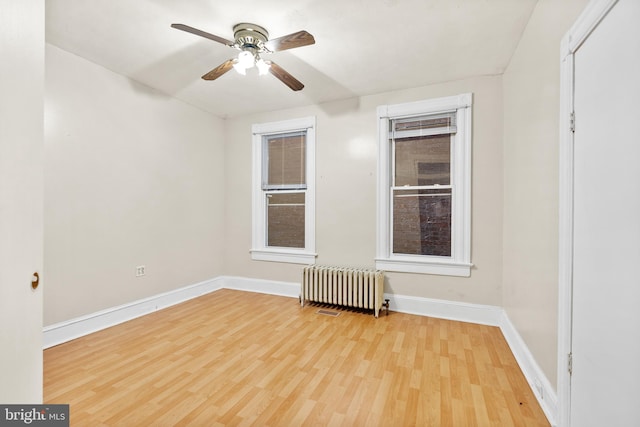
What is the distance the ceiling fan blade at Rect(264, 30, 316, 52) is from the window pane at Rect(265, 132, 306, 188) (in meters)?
1.98

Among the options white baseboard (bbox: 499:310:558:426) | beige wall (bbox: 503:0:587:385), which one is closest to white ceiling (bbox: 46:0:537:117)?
beige wall (bbox: 503:0:587:385)

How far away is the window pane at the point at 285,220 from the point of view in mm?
4195

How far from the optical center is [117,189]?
10.1ft

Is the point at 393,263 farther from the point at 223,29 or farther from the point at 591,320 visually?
the point at 223,29

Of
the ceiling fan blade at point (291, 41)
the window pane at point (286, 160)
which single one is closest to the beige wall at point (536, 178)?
the ceiling fan blade at point (291, 41)

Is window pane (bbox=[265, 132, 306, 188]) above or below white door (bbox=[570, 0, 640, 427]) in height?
above

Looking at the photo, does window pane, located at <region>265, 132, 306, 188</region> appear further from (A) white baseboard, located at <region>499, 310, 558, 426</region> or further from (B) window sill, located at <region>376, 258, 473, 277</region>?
(A) white baseboard, located at <region>499, 310, 558, 426</region>

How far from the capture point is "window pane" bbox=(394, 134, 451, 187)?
3380 mm

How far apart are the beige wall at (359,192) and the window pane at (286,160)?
0.31m

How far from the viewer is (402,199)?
11.8 ft

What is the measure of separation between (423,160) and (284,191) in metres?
2.04

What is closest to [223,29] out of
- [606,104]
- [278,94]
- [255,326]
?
[278,94]

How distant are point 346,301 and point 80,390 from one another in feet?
8.30

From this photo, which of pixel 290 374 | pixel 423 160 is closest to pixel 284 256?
pixel 290 374
